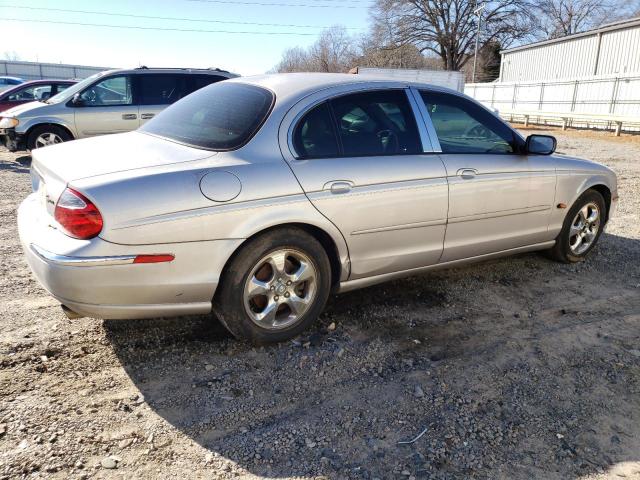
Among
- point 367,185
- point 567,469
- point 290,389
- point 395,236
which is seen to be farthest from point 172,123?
point 567,469

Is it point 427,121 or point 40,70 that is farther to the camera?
point 40,70

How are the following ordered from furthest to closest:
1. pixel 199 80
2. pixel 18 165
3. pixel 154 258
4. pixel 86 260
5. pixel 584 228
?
pixel 18 165 < pixel 199 80 < pixel 584 228 < pixel 154 258 < pixel 86 260

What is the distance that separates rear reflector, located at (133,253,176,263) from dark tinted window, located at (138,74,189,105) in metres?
7.56

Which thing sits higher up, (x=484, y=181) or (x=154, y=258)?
(x=484, y=181)

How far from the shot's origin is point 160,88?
9.70m

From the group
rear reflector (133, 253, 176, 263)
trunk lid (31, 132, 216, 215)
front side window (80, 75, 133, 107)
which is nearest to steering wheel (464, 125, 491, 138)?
trunk lid (31, 132, 216, 215)

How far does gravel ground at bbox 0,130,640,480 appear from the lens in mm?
2385

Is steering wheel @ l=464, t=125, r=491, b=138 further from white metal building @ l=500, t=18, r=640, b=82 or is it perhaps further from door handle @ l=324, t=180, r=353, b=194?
white metal building @ l=500, t=18, r=640, b=82

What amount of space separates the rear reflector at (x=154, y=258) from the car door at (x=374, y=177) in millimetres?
900

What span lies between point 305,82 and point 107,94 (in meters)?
7.34

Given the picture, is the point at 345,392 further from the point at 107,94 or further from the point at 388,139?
the point at 107,94

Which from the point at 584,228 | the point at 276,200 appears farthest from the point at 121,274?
the point at 584,228

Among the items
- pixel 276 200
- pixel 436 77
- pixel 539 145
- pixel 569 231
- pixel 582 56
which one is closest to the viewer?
pixel 276 200

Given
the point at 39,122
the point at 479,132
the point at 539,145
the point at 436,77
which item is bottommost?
the point at 39,122
